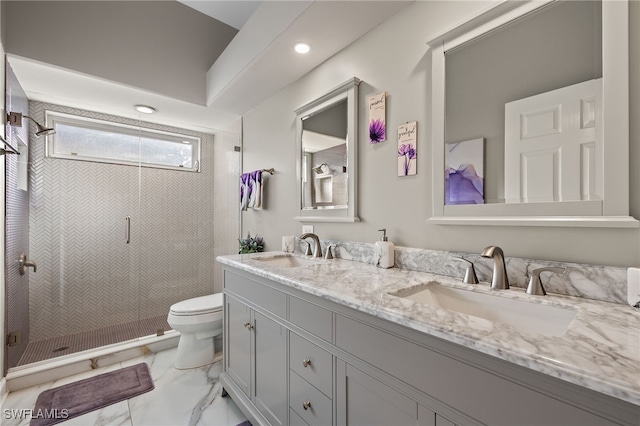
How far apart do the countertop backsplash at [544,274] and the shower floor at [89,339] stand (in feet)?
8.18

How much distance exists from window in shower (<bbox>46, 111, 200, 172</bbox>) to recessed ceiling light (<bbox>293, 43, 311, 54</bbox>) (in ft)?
6.59

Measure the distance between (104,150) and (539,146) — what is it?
3393 millimetres

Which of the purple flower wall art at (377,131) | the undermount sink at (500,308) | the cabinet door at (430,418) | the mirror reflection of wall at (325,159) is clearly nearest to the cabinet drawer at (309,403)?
the cabinet door at (430,418)

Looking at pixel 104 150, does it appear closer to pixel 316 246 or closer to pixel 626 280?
pixel 316 246

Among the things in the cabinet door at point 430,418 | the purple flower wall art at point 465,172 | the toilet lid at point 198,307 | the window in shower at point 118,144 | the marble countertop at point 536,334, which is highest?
the window in shower at point 118,144

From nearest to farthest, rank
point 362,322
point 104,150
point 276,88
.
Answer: point 362,322, point 276,88, point 104,150

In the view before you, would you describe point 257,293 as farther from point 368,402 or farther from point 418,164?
point 418,164

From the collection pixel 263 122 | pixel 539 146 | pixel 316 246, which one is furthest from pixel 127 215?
pixel 539 146

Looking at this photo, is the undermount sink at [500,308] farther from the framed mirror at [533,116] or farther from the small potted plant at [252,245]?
the small potted plant at [252,245]

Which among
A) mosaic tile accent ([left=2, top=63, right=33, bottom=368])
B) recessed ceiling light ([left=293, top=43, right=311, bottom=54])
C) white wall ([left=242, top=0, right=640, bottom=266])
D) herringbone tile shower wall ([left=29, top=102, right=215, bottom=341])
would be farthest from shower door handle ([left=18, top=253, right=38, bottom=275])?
recessed ceiling light ([left=293, top=43, right=311, bottom=54])

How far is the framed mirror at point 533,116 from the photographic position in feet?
2.81

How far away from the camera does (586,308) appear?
0.78 metres

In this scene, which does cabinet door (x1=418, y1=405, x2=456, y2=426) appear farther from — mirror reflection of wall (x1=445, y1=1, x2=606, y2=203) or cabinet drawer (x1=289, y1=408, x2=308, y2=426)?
mirror reflection of wall (x1=445, y1=1, x2=606, y2=203)

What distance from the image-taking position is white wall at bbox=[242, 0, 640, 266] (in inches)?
34.8
